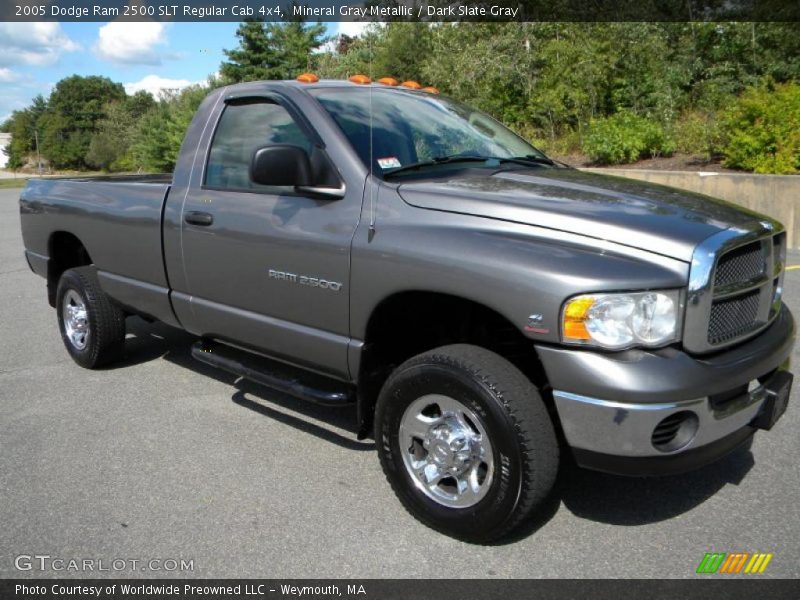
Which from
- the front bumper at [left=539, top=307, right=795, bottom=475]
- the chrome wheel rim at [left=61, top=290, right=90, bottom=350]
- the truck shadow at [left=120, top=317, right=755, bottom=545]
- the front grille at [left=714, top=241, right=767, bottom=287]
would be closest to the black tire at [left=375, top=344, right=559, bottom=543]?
the front bumper at [left=539, top=307, right=795, bottom=475]

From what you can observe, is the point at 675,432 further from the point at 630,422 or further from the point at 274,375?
the point at 274,375

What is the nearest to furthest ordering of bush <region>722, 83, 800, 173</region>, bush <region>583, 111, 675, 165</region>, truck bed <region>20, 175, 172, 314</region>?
truck bed <region>20, 175, 172, 314</region> < bush <region>722, 83, 800, 173</region> < bush <region>583, 111, 675, 165</region>

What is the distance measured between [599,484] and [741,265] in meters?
1.32

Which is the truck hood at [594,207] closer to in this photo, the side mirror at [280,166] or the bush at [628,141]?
the side mirror at [280,166]

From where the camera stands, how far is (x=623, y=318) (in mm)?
2711

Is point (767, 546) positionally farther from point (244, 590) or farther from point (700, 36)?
point (700, 36)

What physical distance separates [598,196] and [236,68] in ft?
138

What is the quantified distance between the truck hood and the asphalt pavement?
4.28ft

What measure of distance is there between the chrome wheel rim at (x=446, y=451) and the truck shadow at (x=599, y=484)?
0.29 metres

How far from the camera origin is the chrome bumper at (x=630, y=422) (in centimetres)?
266

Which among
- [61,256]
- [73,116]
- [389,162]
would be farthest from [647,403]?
[73,116]

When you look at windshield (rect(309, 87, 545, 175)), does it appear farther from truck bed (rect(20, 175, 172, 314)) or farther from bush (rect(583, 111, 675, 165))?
bush (rect(583, 111, 675, 165))

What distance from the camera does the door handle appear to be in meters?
4.16

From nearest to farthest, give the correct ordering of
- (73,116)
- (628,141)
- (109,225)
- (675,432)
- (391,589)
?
(675,432), (391,589), (109,225), (628,141), (73,116)
